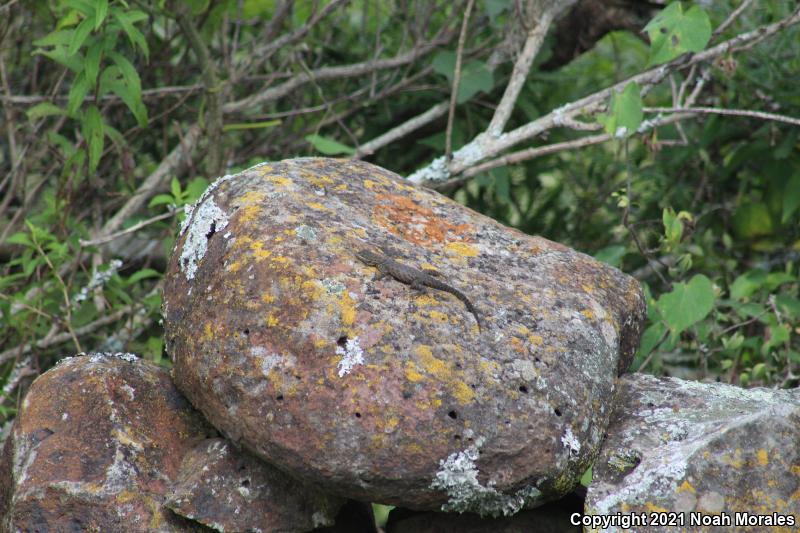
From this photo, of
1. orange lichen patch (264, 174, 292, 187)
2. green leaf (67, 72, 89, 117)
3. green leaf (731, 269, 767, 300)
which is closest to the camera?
orange lichen patch (264, 174, 292, 187)

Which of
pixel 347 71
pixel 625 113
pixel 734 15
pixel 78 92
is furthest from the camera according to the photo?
pixel 347 71

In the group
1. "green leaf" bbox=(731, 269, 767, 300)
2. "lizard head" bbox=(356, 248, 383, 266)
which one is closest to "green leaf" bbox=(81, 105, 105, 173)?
"lizard head" bbox=(356, 248, 383, 266)

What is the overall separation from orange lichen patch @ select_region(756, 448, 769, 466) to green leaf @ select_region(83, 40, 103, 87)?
3248 mm

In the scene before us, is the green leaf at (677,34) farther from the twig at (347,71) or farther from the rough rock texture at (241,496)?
Result: the rough rock texture at (241,496)

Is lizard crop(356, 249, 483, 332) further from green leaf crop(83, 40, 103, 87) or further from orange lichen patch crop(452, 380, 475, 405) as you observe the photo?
green leaf crop(83, 40, 103, 87)

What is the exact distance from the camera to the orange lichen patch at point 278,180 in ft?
11.2

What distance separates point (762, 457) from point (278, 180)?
6.56 ft

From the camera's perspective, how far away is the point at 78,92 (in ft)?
13.7

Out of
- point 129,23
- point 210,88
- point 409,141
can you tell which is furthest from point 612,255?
point 129,23

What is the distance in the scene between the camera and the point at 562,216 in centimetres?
652

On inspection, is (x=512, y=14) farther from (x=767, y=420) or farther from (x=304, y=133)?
(x=767, y=420)

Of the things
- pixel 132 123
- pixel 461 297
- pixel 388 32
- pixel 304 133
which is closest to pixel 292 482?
pixel 461 297

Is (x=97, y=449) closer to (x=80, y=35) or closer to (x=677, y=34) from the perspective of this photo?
(x=80, y=35)

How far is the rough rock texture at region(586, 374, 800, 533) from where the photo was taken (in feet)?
9.46
